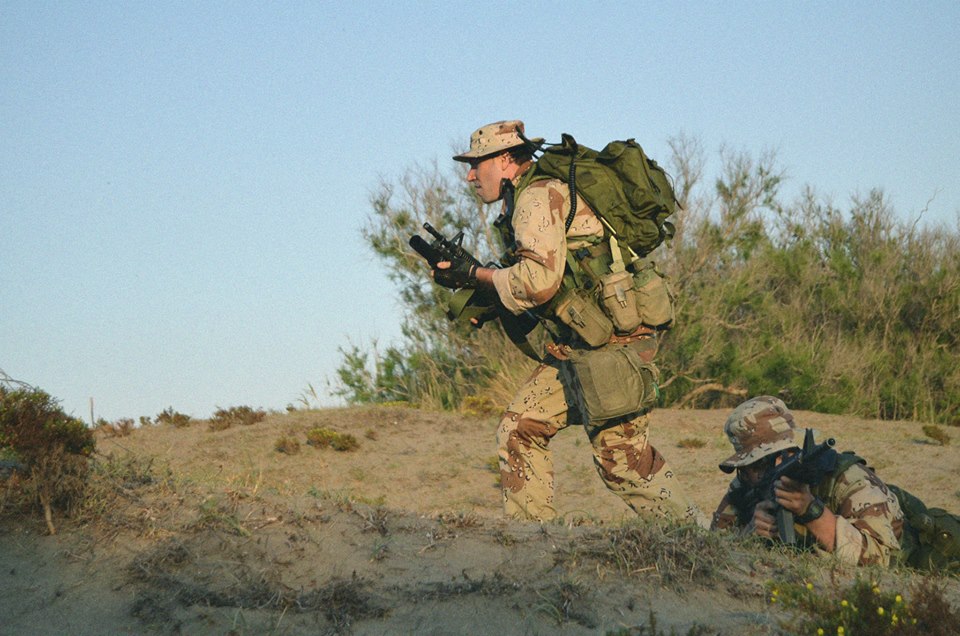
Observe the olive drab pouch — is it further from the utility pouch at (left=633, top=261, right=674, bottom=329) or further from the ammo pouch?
the utility pouch at (left=633, top=261, right=674, bottom=329)

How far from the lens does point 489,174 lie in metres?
5.64

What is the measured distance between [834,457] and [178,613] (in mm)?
3008

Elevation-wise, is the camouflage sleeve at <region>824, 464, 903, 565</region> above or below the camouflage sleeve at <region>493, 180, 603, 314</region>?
below

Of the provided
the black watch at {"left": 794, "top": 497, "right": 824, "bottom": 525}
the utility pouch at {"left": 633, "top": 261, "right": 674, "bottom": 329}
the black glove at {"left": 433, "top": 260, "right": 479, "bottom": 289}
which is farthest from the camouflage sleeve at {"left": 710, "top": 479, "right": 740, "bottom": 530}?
the black glove at {"left": 433, "top": 260, "right": 479, "bottom": 289}

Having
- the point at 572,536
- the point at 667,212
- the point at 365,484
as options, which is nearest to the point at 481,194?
the point at 667,212

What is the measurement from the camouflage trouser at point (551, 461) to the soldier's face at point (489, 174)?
112 centimetres

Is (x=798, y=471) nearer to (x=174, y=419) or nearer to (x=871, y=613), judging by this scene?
(x=871, y=613)

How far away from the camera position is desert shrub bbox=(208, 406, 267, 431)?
12.4 metres

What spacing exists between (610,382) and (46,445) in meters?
2.79

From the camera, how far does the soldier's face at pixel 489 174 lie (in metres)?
5.61

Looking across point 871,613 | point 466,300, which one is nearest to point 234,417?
point 466,300

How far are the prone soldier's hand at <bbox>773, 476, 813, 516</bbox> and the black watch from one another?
15 mm

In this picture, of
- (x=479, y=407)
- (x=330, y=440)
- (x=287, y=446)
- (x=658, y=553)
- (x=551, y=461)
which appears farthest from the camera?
(x=479, y=407)

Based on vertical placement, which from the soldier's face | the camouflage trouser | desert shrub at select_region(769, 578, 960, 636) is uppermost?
the soldier's face
